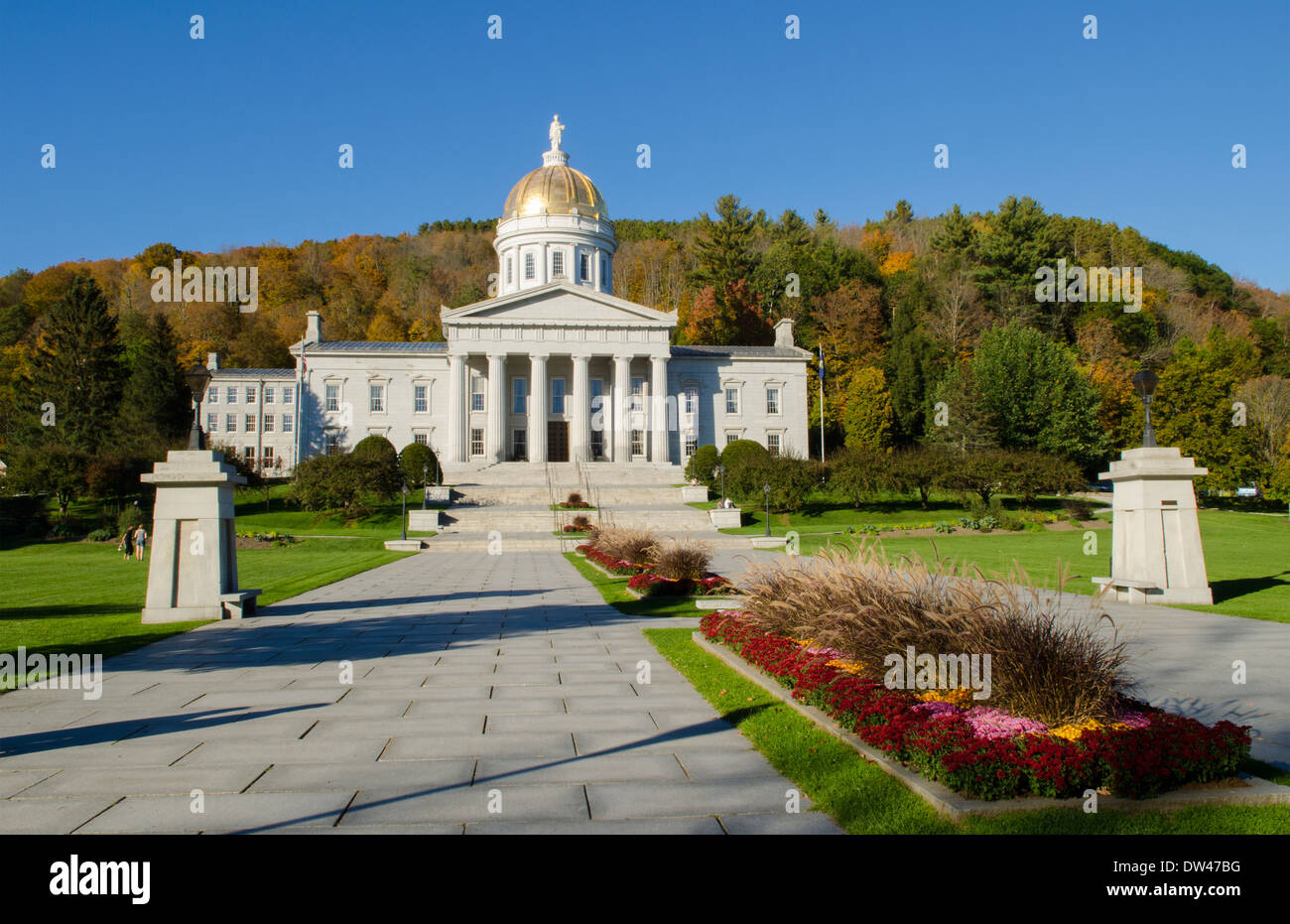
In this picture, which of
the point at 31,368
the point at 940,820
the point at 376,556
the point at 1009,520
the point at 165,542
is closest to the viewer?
the point at 940,820

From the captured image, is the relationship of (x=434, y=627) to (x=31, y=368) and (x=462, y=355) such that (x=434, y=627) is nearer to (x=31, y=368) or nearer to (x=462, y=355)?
(x=462, y=355)

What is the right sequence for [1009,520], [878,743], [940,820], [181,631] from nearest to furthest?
[940,820] → [878,743] → [181,631] → [1009,520]

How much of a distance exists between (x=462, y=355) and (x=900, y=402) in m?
35.0

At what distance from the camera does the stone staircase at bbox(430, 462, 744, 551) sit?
3466 cm

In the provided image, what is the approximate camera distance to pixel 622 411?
60250 millimetres

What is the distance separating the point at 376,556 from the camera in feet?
94.2

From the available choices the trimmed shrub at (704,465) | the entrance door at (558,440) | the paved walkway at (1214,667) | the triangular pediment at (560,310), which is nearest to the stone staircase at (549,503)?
the trimmed shrub at (704,465)

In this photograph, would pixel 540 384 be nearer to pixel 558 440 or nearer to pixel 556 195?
pixel 558 440

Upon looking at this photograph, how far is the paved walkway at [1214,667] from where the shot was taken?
6.64m

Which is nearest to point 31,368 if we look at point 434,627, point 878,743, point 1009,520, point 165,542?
point 165,542

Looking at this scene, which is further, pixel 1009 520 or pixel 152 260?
pixel 152 260

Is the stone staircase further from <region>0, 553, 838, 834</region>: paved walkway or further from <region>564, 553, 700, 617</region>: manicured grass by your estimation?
<region>0, 553, 838, 834</region>: paved walkway

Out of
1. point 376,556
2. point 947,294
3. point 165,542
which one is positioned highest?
point 947,294

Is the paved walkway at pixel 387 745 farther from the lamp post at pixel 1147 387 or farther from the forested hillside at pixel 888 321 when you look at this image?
the forested hillside at pixel 888 321
